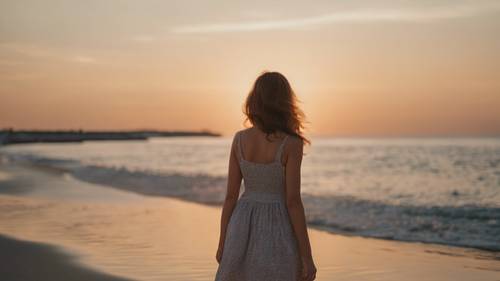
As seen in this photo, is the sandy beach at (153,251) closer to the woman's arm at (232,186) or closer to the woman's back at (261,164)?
the woman's arm at (232,186)

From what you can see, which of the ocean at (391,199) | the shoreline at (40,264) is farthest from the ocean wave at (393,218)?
the shoreline at (40,264)

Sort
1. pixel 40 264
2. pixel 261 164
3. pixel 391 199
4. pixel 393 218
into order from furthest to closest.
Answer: pixel 391 199 < pixel 393 218 < pixel 40 264 < pixel 261 164

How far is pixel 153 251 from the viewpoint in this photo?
9172 mm

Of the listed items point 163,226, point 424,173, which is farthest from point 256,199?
point 424,173

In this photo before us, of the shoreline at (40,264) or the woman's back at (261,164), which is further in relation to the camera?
the shoreline at (40,264)

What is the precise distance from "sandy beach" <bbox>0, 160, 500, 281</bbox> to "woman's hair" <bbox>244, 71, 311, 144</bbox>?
419cm

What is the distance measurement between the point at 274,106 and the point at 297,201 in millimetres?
566

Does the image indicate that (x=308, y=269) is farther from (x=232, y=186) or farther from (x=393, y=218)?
(x=393, y=218)

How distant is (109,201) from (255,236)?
1325cm

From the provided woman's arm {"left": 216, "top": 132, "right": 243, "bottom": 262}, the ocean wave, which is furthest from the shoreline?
the ocean wave

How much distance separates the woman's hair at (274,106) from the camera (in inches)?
144

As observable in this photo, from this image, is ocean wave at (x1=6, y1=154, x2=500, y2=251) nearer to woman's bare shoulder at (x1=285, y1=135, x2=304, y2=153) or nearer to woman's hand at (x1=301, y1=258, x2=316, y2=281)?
woman's hand at (x1=301, y1=258, x2=316, y2=281)

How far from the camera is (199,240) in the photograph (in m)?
10.3

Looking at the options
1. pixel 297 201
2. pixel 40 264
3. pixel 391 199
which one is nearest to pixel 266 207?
pixel 297 201
